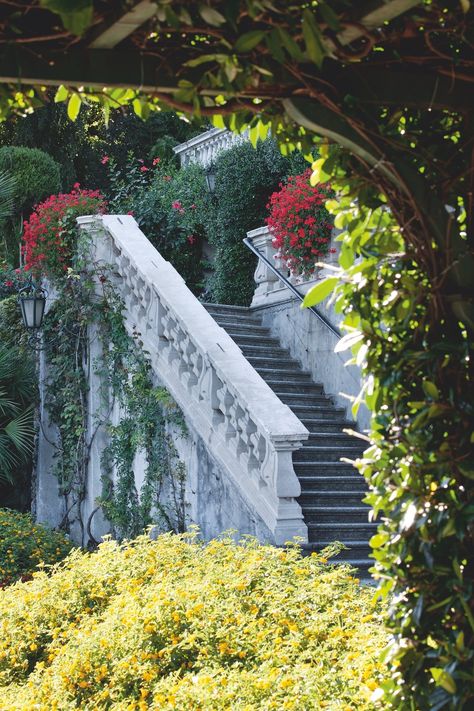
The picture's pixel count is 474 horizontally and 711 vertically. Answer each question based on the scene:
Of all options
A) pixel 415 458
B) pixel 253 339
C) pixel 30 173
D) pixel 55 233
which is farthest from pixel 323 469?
pixel 30 173

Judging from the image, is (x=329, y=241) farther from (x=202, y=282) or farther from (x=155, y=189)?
(x=155, y=189)

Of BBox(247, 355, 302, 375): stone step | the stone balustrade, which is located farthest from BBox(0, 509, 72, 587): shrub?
the stone balustrade

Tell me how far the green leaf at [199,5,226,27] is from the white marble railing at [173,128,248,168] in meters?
12.2

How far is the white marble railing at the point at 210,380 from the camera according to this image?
7.86 m

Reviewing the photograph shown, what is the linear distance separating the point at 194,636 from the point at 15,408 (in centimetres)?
761

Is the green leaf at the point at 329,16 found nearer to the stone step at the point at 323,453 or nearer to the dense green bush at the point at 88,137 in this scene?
the stone step at the point at 323,453

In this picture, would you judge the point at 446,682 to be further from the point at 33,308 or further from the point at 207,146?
the point at 207,146

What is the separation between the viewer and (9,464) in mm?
11953

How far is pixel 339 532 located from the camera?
8.23 meters

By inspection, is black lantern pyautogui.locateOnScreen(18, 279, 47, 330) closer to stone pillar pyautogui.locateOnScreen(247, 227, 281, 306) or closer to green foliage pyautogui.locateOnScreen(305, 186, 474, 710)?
stone pillar pyautogui.locateOnScreen(247, 227, 281, 306)

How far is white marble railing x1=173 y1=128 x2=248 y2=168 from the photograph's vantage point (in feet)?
50.2

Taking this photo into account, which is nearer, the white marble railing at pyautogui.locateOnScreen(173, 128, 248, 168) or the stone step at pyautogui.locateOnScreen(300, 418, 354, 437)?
the stone step at pyautogui.locateOnScreen(300, 418, 354, 437)

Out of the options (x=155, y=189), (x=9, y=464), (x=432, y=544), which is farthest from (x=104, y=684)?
(x=155, y=189)

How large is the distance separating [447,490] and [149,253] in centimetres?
776
